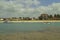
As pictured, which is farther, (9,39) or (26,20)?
(26,20)

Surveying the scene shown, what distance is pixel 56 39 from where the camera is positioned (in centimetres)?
1867

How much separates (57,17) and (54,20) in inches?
98.2

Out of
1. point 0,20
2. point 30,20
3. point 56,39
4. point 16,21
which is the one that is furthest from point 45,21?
point 56,39

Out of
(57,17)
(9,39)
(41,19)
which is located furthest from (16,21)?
(9,39)

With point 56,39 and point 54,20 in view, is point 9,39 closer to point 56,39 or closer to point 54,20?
point 56,39

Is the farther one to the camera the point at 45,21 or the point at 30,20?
the point at 30,20

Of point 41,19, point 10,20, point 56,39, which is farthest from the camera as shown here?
point 10,20

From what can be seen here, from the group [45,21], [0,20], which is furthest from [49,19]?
[0,20]

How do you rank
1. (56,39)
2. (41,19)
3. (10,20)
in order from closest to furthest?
(56,39) < (41,19) < (10,20)

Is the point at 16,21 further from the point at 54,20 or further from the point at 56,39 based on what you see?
the point at 56,39

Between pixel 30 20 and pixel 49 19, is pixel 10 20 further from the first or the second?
pixel 49 19

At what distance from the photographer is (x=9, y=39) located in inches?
747

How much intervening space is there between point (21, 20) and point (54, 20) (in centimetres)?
1800

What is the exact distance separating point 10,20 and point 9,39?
7775 cm
